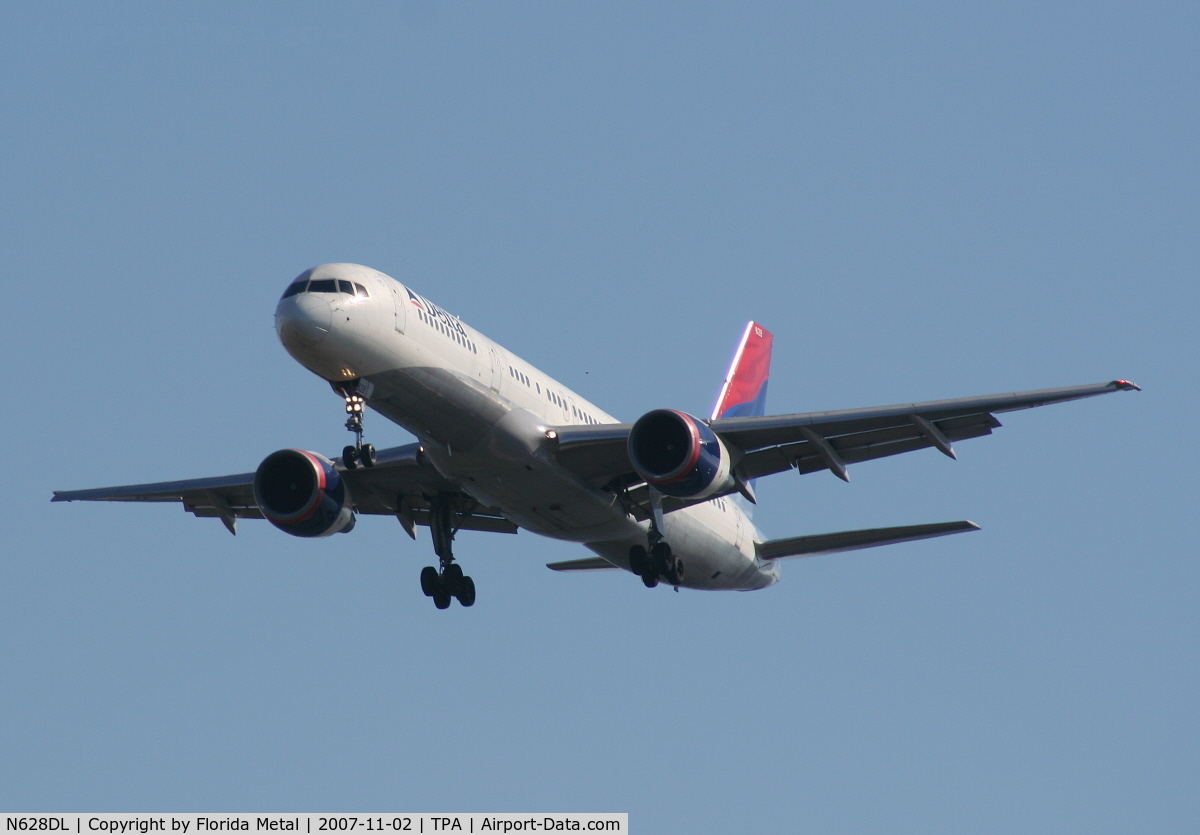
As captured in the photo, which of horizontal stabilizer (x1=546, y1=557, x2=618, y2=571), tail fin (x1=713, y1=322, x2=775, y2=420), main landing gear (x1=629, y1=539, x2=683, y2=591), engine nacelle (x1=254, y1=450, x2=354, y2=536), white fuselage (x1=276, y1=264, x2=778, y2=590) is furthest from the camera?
tail fin (x1=713, y1=322, x2=775, y2=420)

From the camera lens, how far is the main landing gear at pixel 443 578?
39156 millimetres

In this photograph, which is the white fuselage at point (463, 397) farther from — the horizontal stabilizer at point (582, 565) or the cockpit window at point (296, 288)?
the horizontal stabilizer at point (582, 565)

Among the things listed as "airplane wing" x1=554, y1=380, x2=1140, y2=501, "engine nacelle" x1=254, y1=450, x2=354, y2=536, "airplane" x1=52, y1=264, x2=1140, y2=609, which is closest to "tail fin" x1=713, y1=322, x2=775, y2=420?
"airplane" x1=52, y1=264, x2=1140, y2=609

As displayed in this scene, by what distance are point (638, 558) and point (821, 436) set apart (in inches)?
234

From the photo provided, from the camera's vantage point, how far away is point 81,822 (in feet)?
101

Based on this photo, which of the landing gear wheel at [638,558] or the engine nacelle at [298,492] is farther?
the landing gear wheel at [638,558]

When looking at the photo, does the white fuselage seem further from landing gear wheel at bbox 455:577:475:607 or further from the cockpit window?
landing gear wheel at bbox 455:577:475:607

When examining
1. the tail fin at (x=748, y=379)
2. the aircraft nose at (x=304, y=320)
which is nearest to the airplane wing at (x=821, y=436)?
the aircraft nose at (x=304, y=320)

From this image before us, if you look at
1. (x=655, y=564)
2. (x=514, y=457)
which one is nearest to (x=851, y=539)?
(x=655, y=564)

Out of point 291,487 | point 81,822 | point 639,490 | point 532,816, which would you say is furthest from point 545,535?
point 81,822

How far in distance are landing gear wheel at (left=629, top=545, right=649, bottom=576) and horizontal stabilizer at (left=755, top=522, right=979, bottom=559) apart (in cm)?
425

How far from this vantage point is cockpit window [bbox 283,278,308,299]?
32.0 meters

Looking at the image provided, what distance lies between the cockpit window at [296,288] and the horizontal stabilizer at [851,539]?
14.3 meters

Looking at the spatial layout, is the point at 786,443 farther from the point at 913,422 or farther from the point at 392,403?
the point at 392,403
